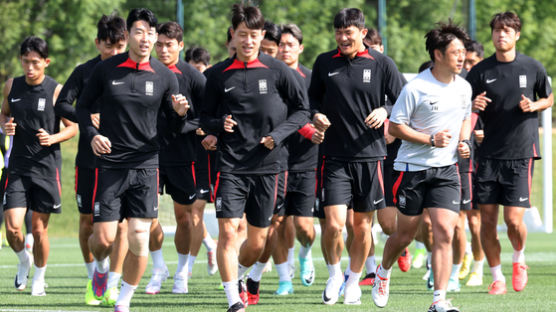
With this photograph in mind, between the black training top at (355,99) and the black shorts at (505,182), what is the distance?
1459mm

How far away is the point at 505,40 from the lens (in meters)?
10.7

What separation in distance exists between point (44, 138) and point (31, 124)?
310 millimetres

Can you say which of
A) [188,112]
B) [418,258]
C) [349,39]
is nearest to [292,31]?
[188,112]

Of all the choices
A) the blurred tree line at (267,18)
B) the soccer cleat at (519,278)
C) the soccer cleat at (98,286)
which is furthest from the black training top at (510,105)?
the blurred tree line at (267,18)

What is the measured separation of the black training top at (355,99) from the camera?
9836mm

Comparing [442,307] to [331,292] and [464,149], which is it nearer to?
[464,149]

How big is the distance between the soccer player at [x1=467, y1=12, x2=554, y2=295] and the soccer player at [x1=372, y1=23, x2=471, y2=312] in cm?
205

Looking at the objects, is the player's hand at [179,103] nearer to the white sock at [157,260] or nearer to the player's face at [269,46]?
the player's face at [269,46]

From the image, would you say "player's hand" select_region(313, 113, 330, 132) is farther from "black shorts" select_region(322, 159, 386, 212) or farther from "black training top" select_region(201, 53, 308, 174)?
"black shorts" select_region(322, 159, 386, 212)

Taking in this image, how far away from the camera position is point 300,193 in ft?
36.9

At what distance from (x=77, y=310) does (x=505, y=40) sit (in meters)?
4.87

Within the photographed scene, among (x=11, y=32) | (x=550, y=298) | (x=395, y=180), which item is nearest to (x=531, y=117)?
(x=550, y=298)

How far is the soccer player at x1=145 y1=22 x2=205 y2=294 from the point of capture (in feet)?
37.0

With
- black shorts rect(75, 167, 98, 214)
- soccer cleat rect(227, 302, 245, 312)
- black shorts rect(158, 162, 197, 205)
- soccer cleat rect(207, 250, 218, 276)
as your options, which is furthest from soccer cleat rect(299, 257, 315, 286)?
soccer cleat rect(227, 302, 245, 312)
